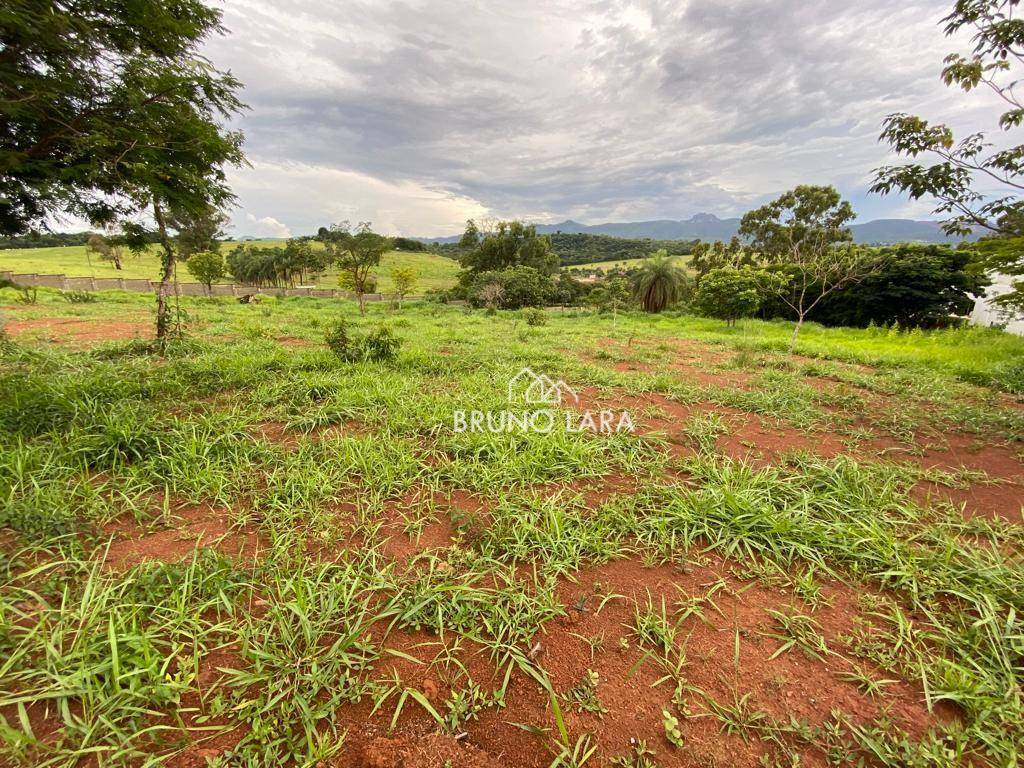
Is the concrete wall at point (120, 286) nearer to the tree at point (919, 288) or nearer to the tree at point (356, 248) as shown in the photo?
the tree at point (356, 248)

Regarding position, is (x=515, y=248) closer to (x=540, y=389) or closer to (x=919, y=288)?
(x=919, y=288)

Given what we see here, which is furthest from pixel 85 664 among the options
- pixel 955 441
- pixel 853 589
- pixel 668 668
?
pixel 955 441

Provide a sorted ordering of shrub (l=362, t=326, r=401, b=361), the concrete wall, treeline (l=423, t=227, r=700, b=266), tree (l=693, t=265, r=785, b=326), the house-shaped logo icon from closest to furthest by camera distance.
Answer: the house-shaped logo icon < shrub (l=362, t=326, r=401, b=361) < tree (l=693, t=265, r=785, b=326) < the concrete wall < treeline (l=423, t=227, r=700, b=266)

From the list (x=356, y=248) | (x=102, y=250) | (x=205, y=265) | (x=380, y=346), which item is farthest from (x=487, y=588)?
(x=102, y=250)

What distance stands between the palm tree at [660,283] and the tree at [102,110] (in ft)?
74.4

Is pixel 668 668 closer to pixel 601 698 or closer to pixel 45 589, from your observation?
pixel 601 698

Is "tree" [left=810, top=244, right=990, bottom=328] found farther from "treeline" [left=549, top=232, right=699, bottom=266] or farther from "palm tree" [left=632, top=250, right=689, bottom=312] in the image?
"treeline" [left=549, top=232, right=699, bottom=266]

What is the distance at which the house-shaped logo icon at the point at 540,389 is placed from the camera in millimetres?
4949

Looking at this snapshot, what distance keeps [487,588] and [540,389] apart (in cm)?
359

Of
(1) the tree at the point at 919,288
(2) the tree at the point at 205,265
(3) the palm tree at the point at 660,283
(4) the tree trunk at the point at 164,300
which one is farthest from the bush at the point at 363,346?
(2) the tree at the point at 205,265

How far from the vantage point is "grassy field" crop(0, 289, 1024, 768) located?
1.37 meters

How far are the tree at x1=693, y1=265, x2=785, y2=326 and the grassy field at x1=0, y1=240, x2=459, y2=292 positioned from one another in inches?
1024

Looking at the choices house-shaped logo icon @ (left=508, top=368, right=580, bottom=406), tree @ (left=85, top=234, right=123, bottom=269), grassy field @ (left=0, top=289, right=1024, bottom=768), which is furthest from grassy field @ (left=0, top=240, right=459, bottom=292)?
grassy field @ (left=0, top=289, right=1024, bottom=768)

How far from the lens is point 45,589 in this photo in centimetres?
178
